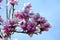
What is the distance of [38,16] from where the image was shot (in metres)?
3.40

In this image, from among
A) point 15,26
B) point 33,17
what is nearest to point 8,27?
point 15,26

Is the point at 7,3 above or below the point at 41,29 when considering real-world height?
above

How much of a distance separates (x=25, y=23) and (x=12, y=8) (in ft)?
1.05

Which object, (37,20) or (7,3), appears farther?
(7,3)

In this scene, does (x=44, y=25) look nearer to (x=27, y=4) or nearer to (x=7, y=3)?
(x=27, y=4)

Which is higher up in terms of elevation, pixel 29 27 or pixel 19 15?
pixel 19 15

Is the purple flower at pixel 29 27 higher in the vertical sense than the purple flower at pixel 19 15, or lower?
lower

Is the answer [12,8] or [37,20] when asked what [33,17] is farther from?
[12,8]

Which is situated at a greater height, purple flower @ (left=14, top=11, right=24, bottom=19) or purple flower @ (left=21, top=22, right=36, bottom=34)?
purple flower @ (left=14, top=11, right=24, bottom=19)

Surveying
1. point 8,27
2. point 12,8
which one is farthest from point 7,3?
point 8,27

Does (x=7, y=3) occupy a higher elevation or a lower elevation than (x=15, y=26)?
higher

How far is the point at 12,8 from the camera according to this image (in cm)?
363

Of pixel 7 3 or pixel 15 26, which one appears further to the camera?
pixel 7 3

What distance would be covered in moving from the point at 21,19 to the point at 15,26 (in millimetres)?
107
